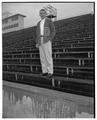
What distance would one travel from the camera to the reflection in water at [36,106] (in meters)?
1.43

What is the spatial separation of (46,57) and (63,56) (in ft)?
0.56

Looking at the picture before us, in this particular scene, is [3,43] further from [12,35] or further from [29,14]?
[29,14]

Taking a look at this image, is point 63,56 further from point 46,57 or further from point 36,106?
point 36,106

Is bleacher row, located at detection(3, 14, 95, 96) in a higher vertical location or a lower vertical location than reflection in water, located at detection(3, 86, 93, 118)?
higher

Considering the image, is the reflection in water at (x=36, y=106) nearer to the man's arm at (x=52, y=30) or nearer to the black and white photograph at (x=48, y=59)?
the black and white photograph at (x=48, y=59)

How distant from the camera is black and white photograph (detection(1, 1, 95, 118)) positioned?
1436 mm

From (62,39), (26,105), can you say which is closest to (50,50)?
(62,39)

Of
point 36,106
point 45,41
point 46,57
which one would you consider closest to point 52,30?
point 45,41

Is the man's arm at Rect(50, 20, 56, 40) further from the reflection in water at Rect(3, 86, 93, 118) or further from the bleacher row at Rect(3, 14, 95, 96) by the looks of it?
the reflection in water at Rect(3, 86, 93, 118)

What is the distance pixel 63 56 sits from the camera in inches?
59.4

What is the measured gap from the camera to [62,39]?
5.07ft

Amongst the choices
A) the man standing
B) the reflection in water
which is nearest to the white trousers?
the man standing

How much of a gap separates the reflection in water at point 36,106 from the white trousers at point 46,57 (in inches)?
10.2

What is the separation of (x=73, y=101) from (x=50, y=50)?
20.3 inches
